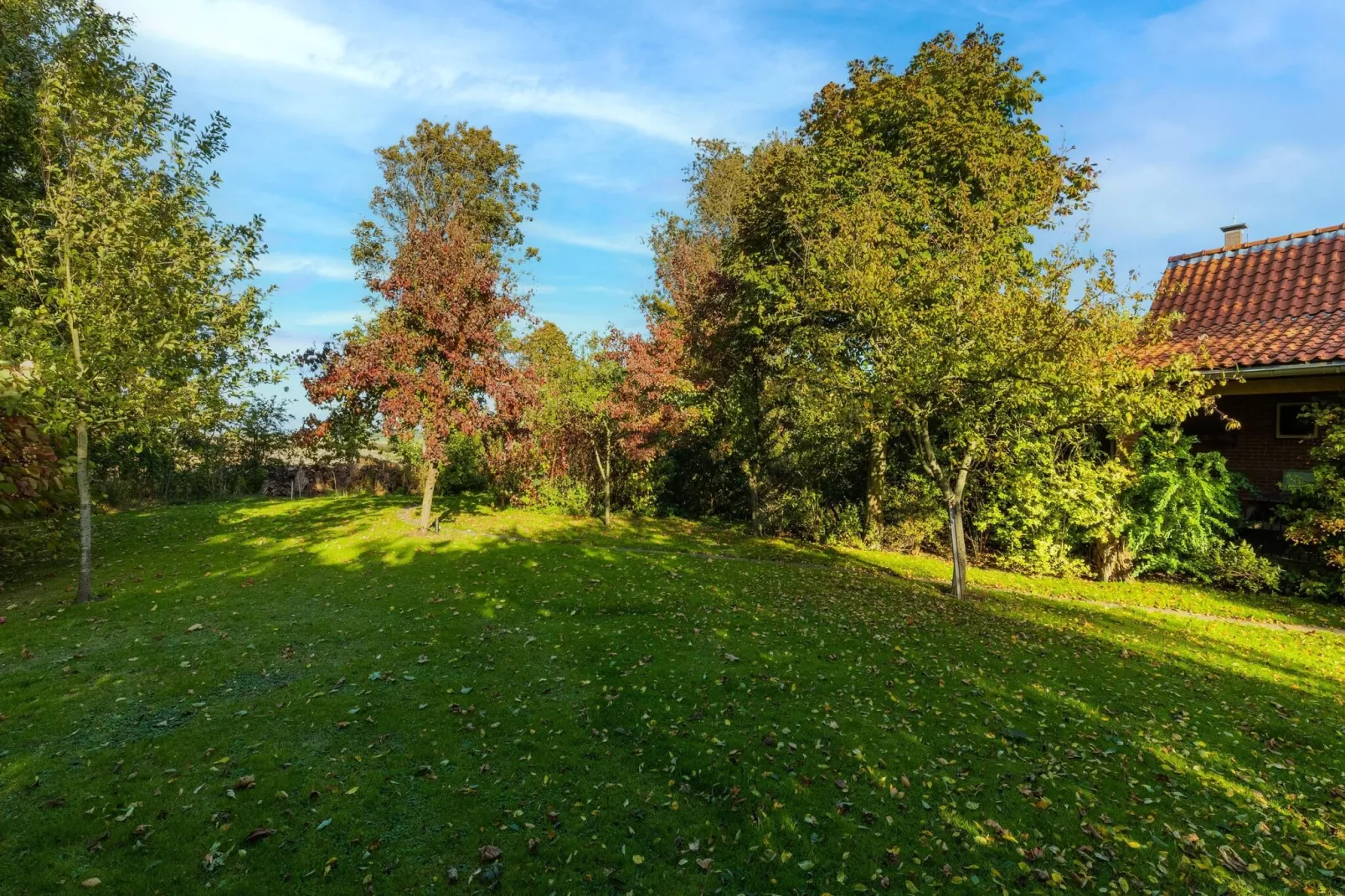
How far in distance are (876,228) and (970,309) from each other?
9.54ft

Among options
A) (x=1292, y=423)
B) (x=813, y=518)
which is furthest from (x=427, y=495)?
(x=1292, y=423)

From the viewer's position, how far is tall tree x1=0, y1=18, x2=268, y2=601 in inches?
335

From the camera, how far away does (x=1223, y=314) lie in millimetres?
14547

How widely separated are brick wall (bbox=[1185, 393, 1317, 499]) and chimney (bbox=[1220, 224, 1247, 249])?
6.04 metres

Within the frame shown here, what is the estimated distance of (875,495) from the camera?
1661cm

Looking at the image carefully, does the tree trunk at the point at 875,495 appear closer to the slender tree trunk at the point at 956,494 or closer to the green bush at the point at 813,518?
the green bush at the point at 813,518

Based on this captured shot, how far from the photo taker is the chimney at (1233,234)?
16.3m

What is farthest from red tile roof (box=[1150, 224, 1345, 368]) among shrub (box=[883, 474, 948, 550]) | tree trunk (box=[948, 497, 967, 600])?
shrub (box=[883, 474, 948, 550])

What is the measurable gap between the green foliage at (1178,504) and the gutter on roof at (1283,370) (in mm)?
1423

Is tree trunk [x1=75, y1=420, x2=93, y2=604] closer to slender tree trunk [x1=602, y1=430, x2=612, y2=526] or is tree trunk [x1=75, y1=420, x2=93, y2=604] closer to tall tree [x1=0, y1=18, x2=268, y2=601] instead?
tall tree [x1=0, y1=18, x2=268, y2=601]

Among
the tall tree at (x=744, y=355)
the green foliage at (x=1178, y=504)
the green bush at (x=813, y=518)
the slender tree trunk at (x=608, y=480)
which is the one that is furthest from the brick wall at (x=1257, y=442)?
the slender tree trunk at (x=608, y=480)

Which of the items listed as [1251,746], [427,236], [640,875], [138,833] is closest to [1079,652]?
[1251,746]

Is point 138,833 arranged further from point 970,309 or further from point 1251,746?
point 970,309

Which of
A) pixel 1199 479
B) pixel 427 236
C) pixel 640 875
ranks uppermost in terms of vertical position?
pixel 427 236
